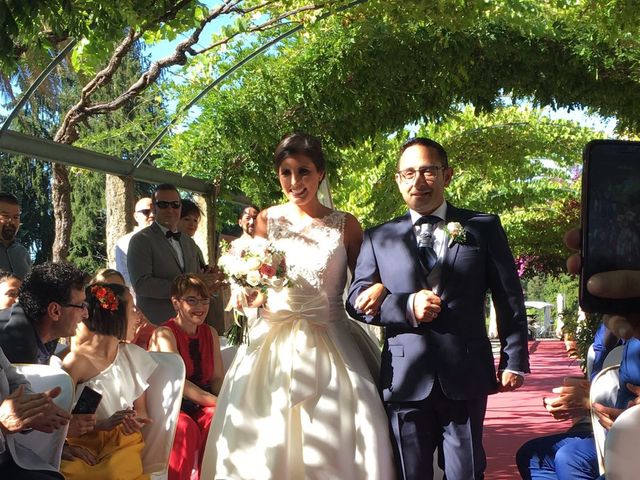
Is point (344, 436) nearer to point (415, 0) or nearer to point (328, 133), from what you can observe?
point (415, 0)

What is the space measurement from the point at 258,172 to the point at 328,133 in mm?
1011

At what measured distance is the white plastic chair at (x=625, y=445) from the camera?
3096mm

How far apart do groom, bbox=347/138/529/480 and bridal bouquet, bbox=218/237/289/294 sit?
67cm

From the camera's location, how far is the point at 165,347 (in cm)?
→ 613

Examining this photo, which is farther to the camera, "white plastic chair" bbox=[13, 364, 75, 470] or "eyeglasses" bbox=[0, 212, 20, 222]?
"eyeglasses" bbox=[0, 212, 20, 222]

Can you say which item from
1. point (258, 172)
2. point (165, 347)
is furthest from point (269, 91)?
point (165, 347)

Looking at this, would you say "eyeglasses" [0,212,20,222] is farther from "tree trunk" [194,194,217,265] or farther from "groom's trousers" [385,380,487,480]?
"tree trunk" [194,194,217,265]

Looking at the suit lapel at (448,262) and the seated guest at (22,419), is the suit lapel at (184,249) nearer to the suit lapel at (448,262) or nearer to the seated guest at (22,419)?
the suit lapel at (448,262)

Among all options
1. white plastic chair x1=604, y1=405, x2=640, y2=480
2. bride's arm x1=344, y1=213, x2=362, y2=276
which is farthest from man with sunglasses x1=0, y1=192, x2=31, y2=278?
white plastic chair x1=604, y1=405, x2=640, y2=480

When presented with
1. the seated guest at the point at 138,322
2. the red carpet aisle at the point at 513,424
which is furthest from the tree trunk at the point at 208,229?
the seated guest at the point at 138,322

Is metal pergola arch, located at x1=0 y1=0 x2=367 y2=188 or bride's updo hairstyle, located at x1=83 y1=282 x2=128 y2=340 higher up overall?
metal pergola arch, located at x1=0 y1=0 x2=367 y2=188

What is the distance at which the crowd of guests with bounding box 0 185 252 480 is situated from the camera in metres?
3.96

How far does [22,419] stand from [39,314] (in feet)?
3.42

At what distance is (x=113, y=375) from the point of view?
532 centimetres
